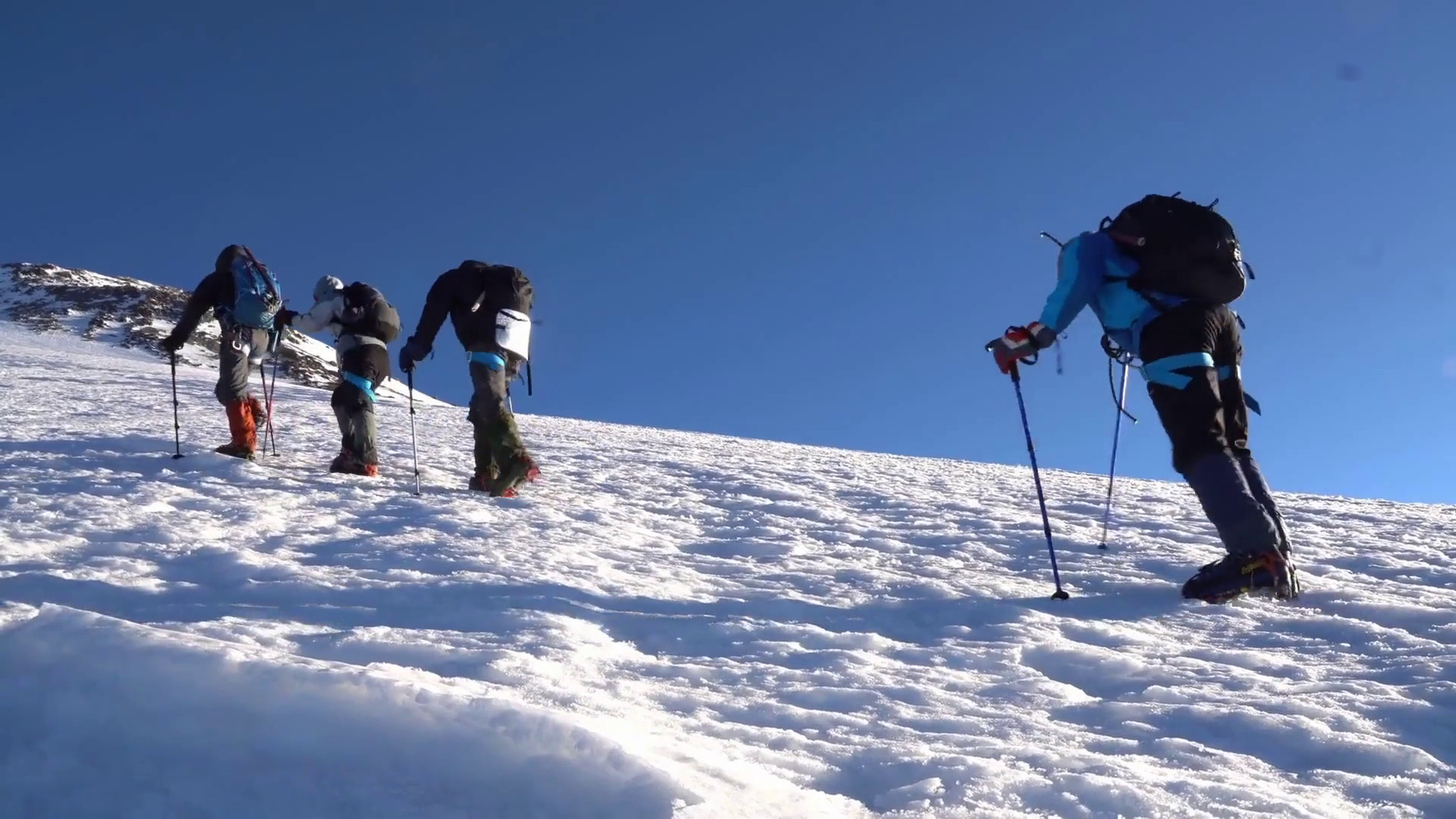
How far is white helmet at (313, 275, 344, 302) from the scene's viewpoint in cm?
800

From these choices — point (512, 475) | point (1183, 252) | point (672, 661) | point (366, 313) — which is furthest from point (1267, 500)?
point (366, 313)

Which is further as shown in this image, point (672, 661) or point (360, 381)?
point (360, 381)

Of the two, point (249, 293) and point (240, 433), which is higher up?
point (249, 293)

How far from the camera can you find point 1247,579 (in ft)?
13.7

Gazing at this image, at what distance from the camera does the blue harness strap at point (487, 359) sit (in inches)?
285

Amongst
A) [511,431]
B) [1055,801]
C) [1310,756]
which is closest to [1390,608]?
[1310,756]

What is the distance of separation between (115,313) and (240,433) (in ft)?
194

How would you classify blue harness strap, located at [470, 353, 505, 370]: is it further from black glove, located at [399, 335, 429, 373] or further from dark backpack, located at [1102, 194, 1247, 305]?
dark backpack, located at [1102, 194, 1247, 305]

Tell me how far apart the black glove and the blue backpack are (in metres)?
1.83

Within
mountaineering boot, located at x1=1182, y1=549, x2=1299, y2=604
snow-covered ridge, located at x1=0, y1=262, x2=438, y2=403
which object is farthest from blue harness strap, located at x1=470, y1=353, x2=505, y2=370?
snow-covered ridge, located at x1=0, y1=262, x2=438, y2=403

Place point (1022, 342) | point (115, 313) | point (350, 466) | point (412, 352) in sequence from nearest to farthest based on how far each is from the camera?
point (1022, 342)
point (412, 352)
point (350, 466)
point (115, 313)

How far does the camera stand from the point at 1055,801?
7.18ft

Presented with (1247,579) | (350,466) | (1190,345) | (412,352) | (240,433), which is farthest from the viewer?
(240,433)

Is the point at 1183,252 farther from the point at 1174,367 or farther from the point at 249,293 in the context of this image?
the point at 249,293
